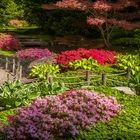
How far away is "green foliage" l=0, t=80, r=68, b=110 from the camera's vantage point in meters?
16.0

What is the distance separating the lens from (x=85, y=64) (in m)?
23.5

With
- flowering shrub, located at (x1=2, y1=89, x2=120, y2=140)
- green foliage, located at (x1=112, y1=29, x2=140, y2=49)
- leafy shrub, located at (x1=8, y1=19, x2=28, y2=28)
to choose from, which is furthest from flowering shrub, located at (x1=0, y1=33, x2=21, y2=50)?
flowering shrub, located at (x1=2, y1=89, x2=120, y2=140)

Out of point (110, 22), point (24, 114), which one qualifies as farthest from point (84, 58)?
point (24, 114)

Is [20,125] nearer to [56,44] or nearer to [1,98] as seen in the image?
[1,98]

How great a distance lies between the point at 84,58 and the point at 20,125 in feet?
40.7

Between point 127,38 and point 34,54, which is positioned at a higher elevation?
point 127,38

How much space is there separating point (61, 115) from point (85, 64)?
10884 millimetres

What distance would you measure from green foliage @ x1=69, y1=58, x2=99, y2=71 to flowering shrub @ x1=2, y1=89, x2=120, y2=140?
9100 millimetres

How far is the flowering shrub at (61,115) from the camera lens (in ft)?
39.5

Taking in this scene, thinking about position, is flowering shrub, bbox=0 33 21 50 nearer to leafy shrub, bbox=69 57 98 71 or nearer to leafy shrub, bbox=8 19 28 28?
leafy shrub, bbox=69 57 98 71

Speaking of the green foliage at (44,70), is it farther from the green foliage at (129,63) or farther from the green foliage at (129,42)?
the green foliage at (129,42)

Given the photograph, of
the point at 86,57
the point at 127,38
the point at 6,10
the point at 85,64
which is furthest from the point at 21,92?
the point at 6,10

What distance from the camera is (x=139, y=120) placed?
515 inches

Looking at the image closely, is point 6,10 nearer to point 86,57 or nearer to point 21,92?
point 86,57
